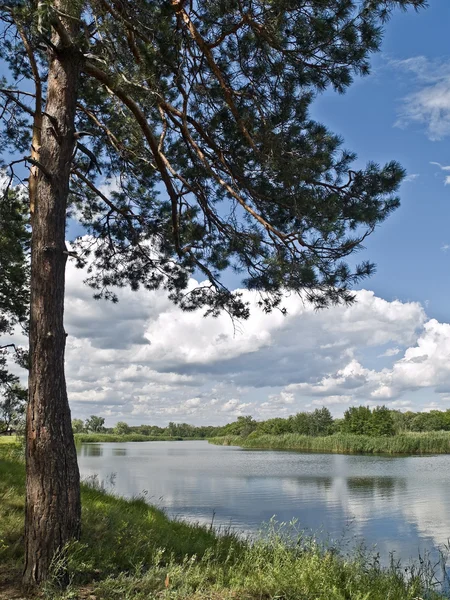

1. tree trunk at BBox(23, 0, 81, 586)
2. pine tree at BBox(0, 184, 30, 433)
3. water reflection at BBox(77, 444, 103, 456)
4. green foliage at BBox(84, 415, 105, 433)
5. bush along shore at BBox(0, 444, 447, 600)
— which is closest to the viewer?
bush along shore at BBox(0, 444, 447, 600)

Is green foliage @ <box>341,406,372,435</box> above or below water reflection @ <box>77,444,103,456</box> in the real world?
above

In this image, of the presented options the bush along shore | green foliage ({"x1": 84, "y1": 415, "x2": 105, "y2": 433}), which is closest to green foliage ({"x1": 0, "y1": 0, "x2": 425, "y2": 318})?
the bush along shore

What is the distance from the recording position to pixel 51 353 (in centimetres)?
472

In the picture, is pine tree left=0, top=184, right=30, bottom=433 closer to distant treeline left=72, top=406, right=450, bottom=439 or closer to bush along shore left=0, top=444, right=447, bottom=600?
bush along shore left=0, top=444, right=447, bottom=600

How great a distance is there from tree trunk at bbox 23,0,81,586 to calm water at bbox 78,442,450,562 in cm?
400

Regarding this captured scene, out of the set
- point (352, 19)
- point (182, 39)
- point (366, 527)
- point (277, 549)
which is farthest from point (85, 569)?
point (366, 527)

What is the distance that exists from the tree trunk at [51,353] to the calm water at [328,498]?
3998 mm

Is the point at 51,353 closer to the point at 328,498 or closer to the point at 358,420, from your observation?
the point at 328,498

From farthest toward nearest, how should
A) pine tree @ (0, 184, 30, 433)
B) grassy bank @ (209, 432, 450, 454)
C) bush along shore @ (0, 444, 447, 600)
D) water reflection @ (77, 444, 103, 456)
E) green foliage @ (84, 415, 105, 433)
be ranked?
green foliage @ (84, 415, 105, 433)
water reflection @ (77, 444, 103, 456)
grassy bank @ (209, 432, 450, 454)
pine tree @ (0, 184, 30, 433)
bush along shore @ (0, 444, 447, 600)

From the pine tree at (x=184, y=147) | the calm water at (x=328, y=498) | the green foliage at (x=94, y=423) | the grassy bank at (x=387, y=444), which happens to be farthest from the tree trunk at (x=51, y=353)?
the green foliage at (x=94, y=423)

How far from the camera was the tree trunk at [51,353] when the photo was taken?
174 inches

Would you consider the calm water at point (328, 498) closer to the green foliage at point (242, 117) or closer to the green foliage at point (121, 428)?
the green foliage at point (242, 117)

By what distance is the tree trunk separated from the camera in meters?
4.41

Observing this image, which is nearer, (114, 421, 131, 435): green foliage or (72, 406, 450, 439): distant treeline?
(72, 406, 450, 439): distant treeline
